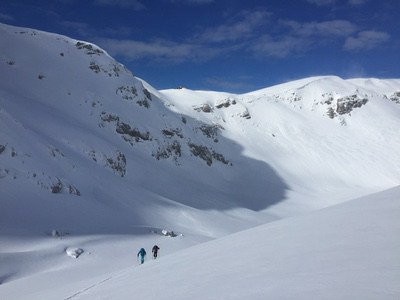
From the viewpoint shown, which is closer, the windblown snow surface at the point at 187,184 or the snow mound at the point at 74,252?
the windblown snow surface at the point at 187,184

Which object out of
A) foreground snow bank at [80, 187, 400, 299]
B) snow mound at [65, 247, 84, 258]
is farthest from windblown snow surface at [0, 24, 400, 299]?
snow mound at [65, 247, 84, 258]

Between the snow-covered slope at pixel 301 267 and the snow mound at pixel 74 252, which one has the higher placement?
the snow mound at pixel 74 252

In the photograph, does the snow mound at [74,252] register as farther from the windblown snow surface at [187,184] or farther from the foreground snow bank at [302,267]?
the foreground snow bank at [302,267]

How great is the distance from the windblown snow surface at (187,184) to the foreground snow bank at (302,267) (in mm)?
41

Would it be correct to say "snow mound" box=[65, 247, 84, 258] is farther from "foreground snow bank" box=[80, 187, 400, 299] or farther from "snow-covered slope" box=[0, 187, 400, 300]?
"foreground snow bank" box=[80, 187, 400, 299]

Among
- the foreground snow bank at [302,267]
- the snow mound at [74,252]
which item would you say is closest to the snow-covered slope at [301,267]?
the foreground snow bank at [302,267]

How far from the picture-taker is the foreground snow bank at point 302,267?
4465 millimetres

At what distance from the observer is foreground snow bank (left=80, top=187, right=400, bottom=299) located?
446 centimetres

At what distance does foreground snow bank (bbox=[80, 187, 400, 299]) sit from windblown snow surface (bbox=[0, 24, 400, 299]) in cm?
4

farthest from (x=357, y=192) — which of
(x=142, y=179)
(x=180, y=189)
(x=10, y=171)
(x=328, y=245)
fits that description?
(x=328, y=245)

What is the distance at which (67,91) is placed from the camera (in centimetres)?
5003

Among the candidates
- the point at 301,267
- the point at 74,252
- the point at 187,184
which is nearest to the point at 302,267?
the point at 301,267

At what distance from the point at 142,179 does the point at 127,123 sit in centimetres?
1237

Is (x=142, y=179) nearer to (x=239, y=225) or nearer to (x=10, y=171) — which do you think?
(x=239, y=225)
